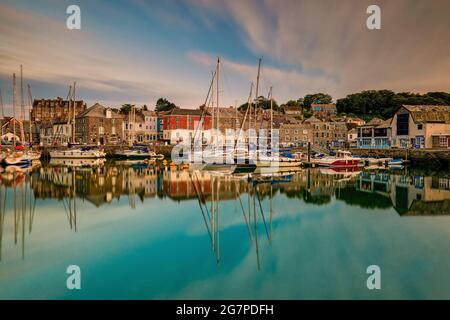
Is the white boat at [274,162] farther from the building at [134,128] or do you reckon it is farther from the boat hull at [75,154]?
the building at [134,128]

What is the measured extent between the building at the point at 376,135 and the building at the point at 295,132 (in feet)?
42.9

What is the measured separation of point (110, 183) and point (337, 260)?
66.0 ft

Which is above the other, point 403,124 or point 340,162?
point 403,124

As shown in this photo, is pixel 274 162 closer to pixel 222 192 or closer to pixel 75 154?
pixel 222 192

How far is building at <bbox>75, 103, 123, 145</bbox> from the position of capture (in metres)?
63.8

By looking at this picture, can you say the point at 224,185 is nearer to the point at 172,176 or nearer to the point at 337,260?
the point at 172,176

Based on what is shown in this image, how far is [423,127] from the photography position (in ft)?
150

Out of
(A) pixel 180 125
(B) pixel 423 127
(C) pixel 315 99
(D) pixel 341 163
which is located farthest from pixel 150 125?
(C) pixel 315 99

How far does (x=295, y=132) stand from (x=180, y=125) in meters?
24.1

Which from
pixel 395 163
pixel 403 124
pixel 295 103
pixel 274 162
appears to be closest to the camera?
pixel 274 162

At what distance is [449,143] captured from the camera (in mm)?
44188

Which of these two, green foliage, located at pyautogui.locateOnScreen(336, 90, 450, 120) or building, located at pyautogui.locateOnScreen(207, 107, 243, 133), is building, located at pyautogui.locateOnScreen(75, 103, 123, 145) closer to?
building, located at pyautogui.locateOnScreen(207, 107, 243, 133)
